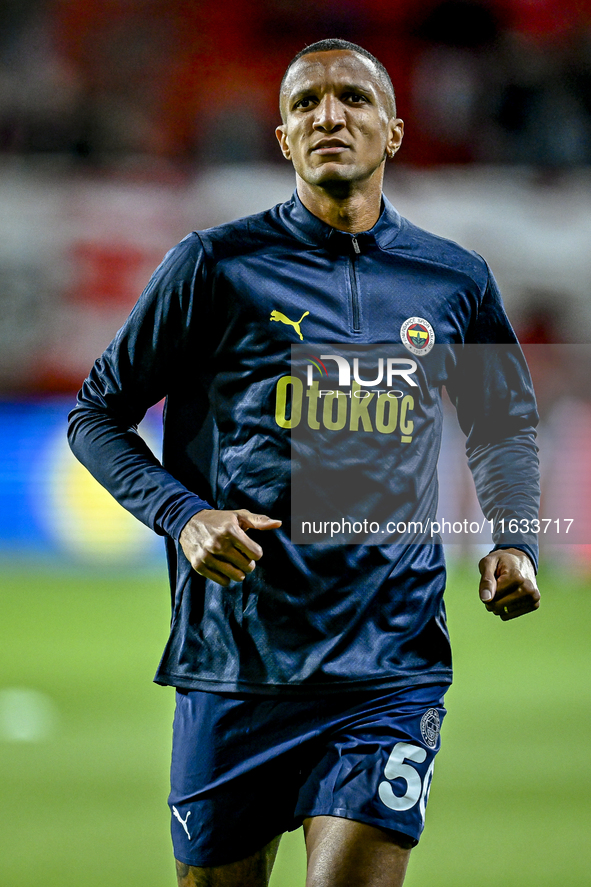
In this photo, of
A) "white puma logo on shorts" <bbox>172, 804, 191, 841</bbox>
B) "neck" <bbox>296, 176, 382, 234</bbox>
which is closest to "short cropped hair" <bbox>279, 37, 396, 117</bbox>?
"neck" <bbox>296, 176, 382, 234</bbox>

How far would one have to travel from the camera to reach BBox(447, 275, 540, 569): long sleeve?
269 centimetres

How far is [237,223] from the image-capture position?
263cm

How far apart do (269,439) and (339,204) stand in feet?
1.91

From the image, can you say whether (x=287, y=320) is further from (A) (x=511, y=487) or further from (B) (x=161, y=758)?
(B) (x=161, y=758)

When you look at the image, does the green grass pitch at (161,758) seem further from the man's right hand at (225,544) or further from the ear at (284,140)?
the ear at (284,140)

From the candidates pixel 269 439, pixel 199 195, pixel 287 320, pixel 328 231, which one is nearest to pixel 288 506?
pixel 269 439

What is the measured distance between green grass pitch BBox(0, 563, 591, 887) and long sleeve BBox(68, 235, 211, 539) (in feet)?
5.90

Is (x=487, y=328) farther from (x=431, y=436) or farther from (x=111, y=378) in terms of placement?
(x=111, y=378)

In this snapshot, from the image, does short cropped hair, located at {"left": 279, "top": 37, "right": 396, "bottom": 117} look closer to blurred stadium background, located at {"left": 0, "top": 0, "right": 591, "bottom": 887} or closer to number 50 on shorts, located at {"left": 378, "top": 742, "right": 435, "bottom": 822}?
number 50 on shorts, located at {"left": 378, "top": 742, "right": 435, "bottom": 822}

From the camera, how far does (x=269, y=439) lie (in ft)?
8.13

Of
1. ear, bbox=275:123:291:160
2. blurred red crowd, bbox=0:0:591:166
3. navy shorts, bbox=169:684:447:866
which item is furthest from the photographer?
blurred red crowd, bbox=0:0:591:166

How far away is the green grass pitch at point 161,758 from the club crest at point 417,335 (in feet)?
6.57

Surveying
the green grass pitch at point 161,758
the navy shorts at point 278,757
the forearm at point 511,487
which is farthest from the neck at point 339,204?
the green grass pitch at point 161,758

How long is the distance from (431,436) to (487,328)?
334 mm
